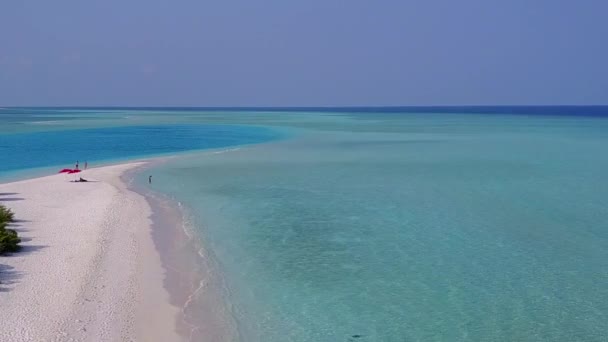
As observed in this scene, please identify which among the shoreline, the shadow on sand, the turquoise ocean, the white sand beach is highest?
the shadow on sand

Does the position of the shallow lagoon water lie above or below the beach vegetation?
below

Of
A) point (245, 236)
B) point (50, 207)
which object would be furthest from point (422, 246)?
point (50, 207)

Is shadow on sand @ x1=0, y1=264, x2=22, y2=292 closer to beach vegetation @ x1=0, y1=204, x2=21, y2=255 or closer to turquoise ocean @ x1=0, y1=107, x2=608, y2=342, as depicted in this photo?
beach vegetation @ x1=0, y1=204, x2=21, y2=255

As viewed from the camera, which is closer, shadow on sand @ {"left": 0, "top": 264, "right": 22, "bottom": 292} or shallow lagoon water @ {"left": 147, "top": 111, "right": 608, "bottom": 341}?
shallow lagoon water @ {"left": 147, "top": 111, "right": 608, "bottom": 341}

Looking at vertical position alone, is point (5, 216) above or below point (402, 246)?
above

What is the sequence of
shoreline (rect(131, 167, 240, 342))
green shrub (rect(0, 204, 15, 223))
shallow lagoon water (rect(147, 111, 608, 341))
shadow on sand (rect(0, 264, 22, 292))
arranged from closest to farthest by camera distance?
shoreline (rect(131, 167, 240, 342)) → shallow lagoon water (rect(147, 111, 608, 341)) → shadow on sand (rect(0, 264, 22, 292)) → green shrub (rect(0, 204, 15, 223))

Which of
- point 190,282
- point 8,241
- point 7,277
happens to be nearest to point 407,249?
point 190,282

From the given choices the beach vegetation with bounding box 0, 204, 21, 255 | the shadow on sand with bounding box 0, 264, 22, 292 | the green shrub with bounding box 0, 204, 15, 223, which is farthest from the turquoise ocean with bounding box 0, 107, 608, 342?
the green shrub with bounding box 0, 204, 15, 223

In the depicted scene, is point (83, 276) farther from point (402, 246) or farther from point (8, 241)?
point (402, 246)

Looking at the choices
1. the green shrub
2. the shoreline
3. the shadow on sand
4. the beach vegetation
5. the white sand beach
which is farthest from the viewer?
the green shrub
